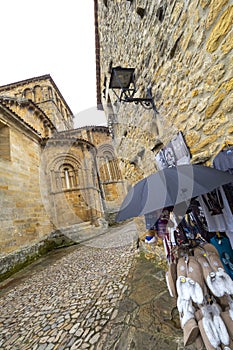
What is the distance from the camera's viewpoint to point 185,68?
5.96 ft

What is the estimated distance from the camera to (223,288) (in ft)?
3.65

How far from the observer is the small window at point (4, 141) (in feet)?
23.1

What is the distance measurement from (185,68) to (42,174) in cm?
982

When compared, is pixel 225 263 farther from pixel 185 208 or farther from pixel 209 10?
pixel 209 10

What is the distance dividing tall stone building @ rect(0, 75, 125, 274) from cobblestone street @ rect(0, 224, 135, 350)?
2110mm

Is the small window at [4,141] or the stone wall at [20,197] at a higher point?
the small window at [4,141]

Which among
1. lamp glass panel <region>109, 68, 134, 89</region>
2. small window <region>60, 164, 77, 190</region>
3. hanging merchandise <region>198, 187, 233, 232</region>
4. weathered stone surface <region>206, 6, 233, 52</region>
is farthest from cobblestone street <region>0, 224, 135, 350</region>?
small window <region>60, 164, 77, 190</region>

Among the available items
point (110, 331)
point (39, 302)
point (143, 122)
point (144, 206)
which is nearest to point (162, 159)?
point (143, 122)

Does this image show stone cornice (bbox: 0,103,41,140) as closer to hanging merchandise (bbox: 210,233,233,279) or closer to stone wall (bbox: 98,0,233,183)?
stone wall (bbox: 98,0,233,183)

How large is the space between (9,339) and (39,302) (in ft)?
3.07

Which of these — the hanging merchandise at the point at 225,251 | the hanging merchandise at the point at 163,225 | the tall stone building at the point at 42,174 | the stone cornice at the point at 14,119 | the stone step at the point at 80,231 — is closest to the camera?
the hanging merchandise at the point at 225,251

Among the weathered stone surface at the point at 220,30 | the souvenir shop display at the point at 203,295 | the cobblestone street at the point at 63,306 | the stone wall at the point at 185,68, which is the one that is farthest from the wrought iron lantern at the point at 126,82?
the cobblestone street at the point at 63,306

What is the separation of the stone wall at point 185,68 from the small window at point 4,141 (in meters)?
6.29

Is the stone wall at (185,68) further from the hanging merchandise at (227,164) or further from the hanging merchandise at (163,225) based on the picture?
the hanging merchandise at (163,225)
